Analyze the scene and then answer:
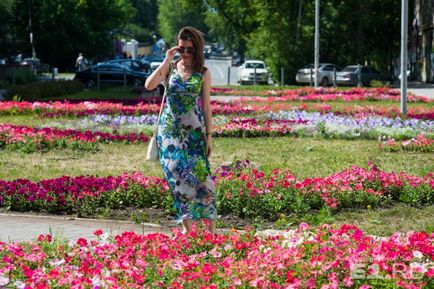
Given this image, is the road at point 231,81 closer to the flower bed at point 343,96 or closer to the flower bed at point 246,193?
the flower bed at point 343,96

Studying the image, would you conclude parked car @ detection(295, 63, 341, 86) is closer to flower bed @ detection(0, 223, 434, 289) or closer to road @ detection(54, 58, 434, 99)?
road @ detection(54, 58, 434, 99)

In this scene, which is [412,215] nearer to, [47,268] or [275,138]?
[47,268]

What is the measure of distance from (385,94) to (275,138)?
57.4ft

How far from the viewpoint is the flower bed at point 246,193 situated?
9.74 m

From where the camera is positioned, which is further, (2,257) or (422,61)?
(422,61)

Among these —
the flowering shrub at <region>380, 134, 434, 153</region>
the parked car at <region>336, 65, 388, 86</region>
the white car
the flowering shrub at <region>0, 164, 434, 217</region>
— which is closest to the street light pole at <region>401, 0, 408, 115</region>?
the flowering shrub at <region>380, 134, 434, 153</region>

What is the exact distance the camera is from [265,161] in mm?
14188

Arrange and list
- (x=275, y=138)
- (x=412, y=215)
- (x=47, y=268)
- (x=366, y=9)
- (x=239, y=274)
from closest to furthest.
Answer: (x=239, y=274) → (x=47, y=268) → (x=412, y=215) → (x=275, y=138) → (x=366, y=9)

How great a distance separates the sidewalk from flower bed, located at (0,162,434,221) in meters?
0.38

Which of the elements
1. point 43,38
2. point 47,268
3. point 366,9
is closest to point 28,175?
point 47,268

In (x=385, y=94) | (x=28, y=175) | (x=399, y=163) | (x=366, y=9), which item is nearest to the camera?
(x=28, y=175)

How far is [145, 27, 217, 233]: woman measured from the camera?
7910 millimetres

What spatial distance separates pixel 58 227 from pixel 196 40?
2488mm

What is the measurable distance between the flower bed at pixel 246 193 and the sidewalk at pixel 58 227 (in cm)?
38
